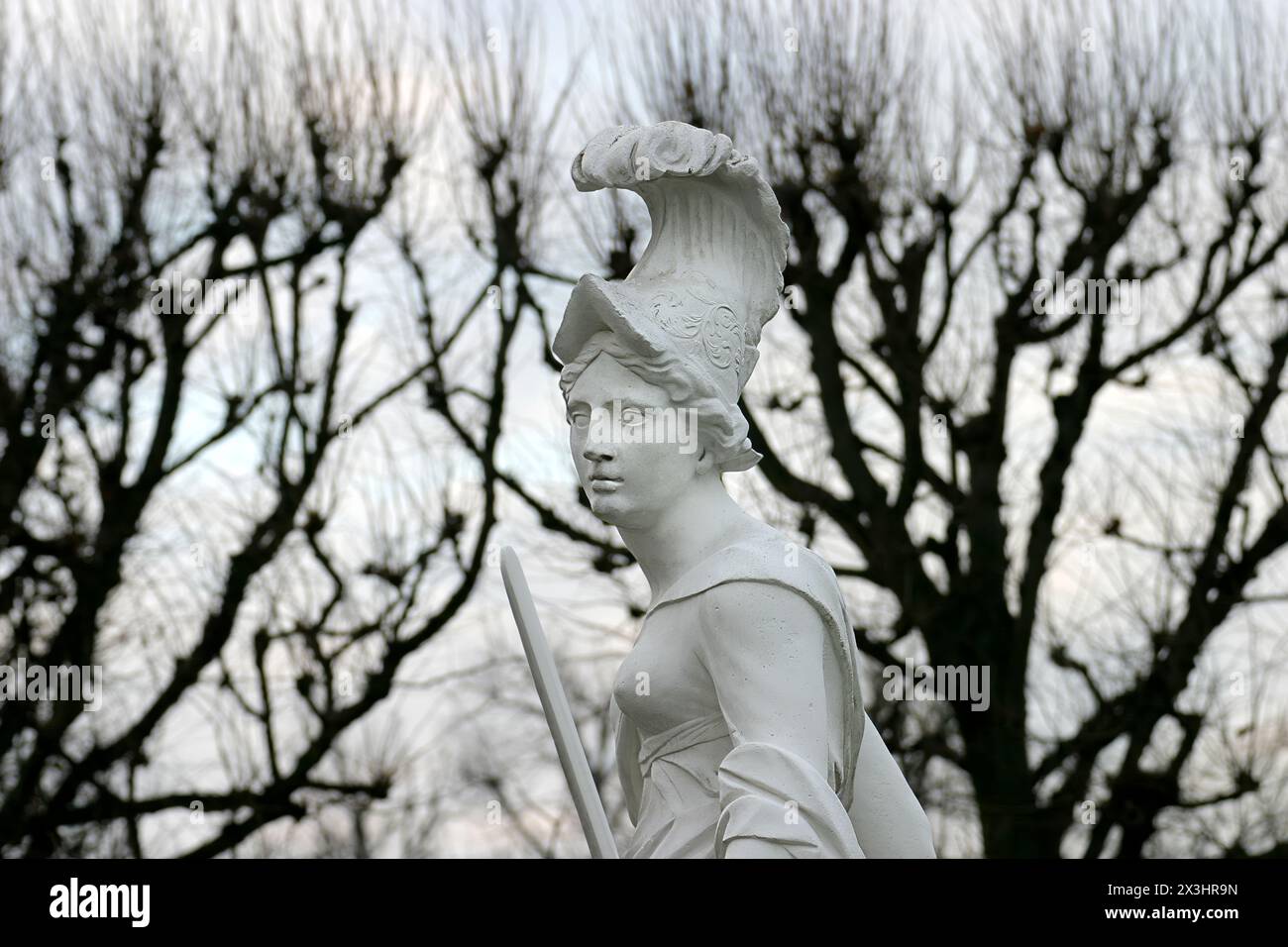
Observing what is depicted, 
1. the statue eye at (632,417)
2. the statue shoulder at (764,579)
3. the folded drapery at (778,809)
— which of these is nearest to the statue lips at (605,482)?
the statue eye at (632,417)

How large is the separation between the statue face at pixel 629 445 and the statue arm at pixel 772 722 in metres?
0.29

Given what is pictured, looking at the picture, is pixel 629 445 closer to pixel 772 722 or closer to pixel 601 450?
pixel 601 450

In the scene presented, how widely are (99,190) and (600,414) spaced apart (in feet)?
25.3

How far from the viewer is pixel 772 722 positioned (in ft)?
13.9

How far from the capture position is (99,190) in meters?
11.6

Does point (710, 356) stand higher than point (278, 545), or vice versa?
point (278, 545)

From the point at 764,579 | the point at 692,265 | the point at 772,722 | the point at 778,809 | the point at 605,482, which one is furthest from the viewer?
the point at 692,265

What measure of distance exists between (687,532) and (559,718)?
18.6 inches

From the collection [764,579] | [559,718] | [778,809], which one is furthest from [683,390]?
[778,809]

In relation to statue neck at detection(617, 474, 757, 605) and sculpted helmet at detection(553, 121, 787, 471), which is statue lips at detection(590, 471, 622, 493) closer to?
statue neck at detection(617, 474, 757, 605)
